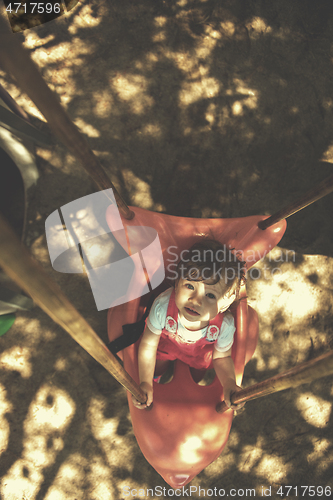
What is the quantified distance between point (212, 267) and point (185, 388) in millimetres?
677

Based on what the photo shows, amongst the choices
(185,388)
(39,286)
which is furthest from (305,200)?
(39,286)

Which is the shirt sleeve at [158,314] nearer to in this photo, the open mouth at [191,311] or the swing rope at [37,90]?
the open mouth at [191,311]

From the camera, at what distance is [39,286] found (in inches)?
20.9

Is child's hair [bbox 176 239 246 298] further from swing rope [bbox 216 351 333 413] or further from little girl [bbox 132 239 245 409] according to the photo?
swing rope [bbox 216 351 333 413]

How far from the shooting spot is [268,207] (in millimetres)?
2219

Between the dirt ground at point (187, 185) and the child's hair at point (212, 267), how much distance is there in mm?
752

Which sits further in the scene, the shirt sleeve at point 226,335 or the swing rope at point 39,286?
the shirt sleeve at point 226,335

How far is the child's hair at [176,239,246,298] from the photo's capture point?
4.33 ft

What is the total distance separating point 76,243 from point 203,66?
63.4 inches

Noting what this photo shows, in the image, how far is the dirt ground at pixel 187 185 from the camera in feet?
6.30

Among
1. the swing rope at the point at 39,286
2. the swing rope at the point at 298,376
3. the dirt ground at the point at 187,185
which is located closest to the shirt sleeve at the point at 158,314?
the swing rope at the point at 298,376

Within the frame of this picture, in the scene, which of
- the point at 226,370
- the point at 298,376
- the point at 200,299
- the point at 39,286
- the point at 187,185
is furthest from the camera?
the point at 187,185

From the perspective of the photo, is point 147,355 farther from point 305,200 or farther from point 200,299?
point 305,200

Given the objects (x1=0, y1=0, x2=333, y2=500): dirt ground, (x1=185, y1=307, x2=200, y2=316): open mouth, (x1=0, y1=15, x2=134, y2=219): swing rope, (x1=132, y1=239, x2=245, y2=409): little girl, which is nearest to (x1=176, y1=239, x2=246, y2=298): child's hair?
(x1=132, y1=239, x2=245, y2=409): little girl
